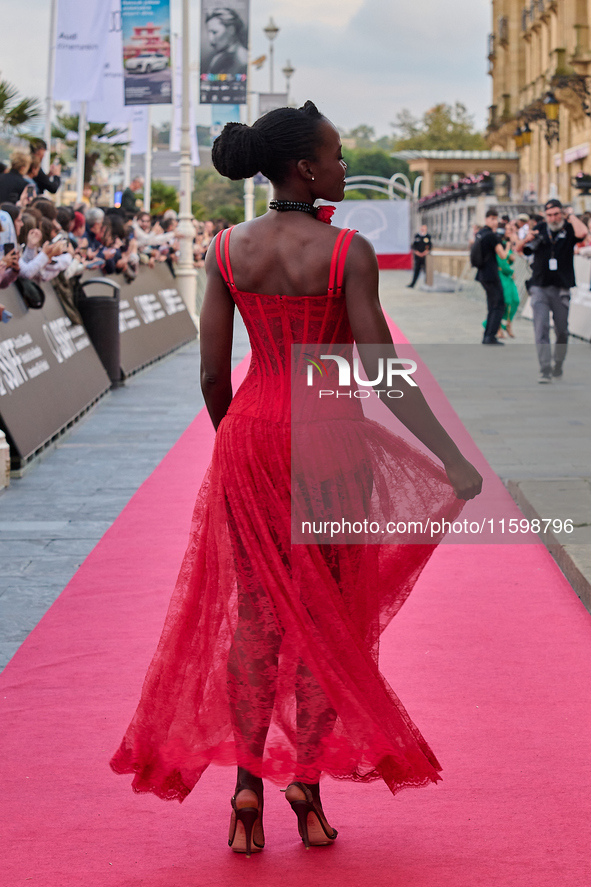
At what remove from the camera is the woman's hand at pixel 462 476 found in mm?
2885

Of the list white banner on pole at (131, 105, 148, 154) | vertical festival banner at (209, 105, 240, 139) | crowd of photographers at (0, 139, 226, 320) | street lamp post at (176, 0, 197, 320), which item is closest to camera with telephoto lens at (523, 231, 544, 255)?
crowd of photographers at (0, 139, 226, 320)

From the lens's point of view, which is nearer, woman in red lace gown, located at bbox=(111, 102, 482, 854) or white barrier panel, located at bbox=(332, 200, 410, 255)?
woman in red lace gown, located at bbox=(111, 102, 482, 854)

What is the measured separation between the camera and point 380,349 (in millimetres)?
2799

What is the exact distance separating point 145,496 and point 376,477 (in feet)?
15.6

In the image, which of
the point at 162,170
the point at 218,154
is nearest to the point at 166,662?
the point at 218,154

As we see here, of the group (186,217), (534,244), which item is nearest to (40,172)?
(534,244)

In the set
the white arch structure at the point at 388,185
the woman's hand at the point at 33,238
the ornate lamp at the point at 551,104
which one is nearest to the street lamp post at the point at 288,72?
the white arch structure at the point at 388,185

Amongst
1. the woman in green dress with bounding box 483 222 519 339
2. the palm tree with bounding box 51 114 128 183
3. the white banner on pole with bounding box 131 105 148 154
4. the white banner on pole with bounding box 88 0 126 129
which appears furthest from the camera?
the palm tree with bounding box 51 114 128 183

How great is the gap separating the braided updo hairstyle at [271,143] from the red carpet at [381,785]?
1.79 meters

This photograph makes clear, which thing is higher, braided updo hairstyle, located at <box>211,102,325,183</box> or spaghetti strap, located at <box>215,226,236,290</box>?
braided updo hairstyle, located at <box>211,102,325,183</box>

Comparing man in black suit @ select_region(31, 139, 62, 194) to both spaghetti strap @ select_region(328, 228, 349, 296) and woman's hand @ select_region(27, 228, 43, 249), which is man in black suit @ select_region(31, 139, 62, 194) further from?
spaghetti strap @ select_region(328, 228, 349, 296)

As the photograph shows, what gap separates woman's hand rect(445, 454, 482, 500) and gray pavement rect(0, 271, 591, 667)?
7.76ft

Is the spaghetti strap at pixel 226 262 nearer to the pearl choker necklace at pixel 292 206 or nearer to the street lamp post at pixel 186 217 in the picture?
the pearl choker necklace at pixel 292 206

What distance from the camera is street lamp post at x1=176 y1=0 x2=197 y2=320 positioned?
20.9 m
